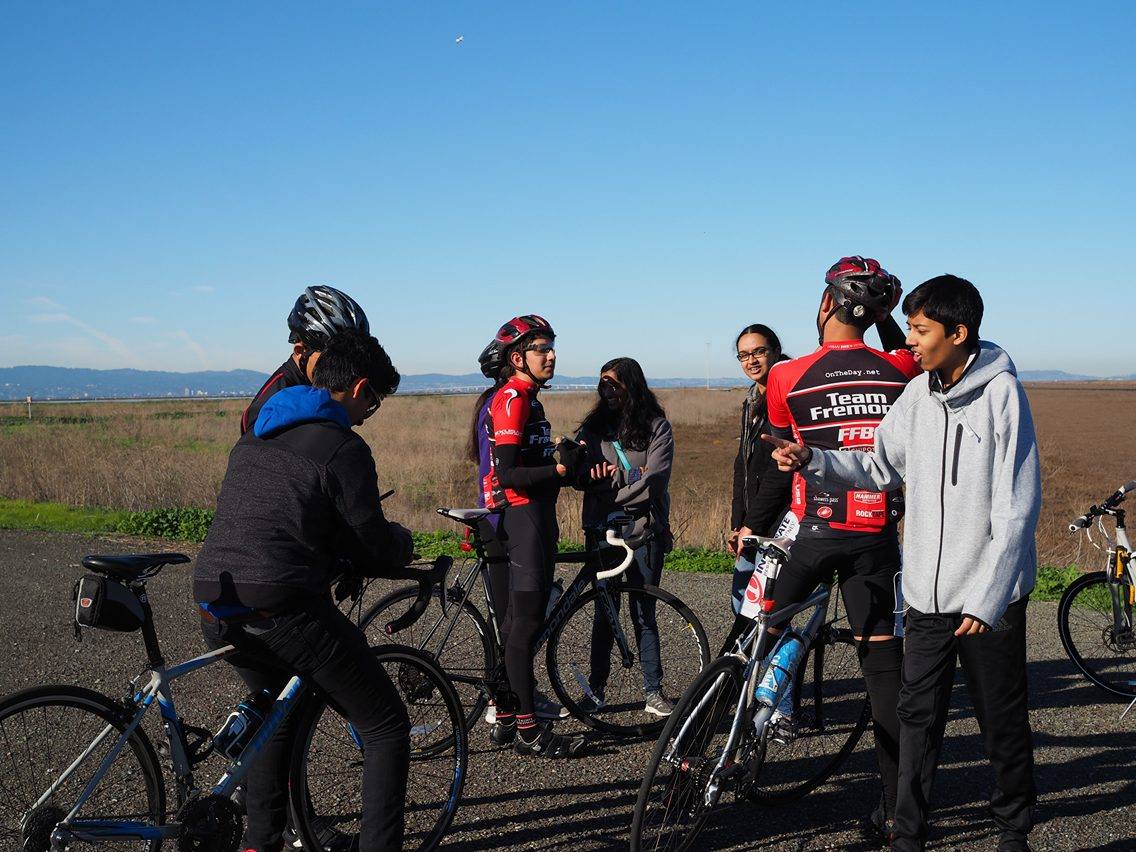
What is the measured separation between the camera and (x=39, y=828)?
9.53 ft

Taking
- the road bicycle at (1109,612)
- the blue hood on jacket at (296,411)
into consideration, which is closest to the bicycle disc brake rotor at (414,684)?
the blue hood on jacket at (296,411)

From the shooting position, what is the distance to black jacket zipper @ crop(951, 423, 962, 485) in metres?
3.26

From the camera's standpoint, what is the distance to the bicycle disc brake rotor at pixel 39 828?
289 centimetres

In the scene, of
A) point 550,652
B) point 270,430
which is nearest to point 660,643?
point 550,652

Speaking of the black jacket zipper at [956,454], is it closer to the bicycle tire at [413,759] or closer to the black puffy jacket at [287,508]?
the black puffy jacket at [287,508]

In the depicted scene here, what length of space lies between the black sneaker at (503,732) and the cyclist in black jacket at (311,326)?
6.86 ft

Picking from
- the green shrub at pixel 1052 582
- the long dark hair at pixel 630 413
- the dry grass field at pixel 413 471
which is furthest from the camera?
the dry grass field at pixel 413 471

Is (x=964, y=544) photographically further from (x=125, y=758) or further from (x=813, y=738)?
(x=125, y=758)

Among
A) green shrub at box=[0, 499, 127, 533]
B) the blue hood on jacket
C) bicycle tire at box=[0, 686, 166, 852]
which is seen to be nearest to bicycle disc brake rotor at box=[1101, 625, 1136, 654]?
the blue hood on jacket

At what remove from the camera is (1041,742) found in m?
5.14

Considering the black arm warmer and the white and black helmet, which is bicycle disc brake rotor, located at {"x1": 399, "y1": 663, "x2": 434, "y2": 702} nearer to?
the black arm warmer

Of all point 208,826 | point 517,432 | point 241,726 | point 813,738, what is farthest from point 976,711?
point 208,826

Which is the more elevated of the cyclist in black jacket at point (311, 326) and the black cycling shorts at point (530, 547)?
the cyclist in black jacket at point (311, 326)

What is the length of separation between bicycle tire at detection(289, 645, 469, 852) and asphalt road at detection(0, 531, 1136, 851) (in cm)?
18
